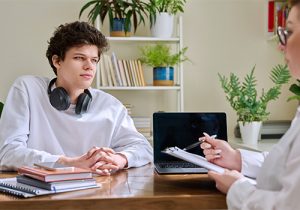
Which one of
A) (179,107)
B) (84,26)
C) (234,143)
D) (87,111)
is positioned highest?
(84,26)

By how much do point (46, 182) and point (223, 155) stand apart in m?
0.59

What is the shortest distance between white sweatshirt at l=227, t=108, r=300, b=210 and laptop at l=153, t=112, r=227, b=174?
0.55 m

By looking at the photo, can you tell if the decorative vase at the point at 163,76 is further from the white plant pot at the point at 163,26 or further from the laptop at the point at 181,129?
the laptop at the point at 181,129

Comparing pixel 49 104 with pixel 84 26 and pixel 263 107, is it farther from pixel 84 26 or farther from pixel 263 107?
pixel 263 107

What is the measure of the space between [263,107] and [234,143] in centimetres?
35

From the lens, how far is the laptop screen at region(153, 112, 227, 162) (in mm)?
1718

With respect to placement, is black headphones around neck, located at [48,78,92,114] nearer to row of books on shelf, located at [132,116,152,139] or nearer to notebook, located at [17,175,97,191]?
notebook, located at [17,175,97,191]

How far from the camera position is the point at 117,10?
11.1 ft

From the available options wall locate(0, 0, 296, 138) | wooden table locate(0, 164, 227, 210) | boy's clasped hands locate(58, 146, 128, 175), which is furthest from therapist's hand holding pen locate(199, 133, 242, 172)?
wall locate(0, 0, 296, 138)

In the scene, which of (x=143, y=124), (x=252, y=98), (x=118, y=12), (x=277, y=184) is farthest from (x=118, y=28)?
(x=277, y=184)

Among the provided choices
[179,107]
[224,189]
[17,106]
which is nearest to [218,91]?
[179,107]

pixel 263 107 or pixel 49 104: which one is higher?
pixel 49 104

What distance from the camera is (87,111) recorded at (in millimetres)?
2029

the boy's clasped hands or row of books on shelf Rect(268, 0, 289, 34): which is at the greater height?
row of books on shelf Rect(268, 0, 289, 34)
